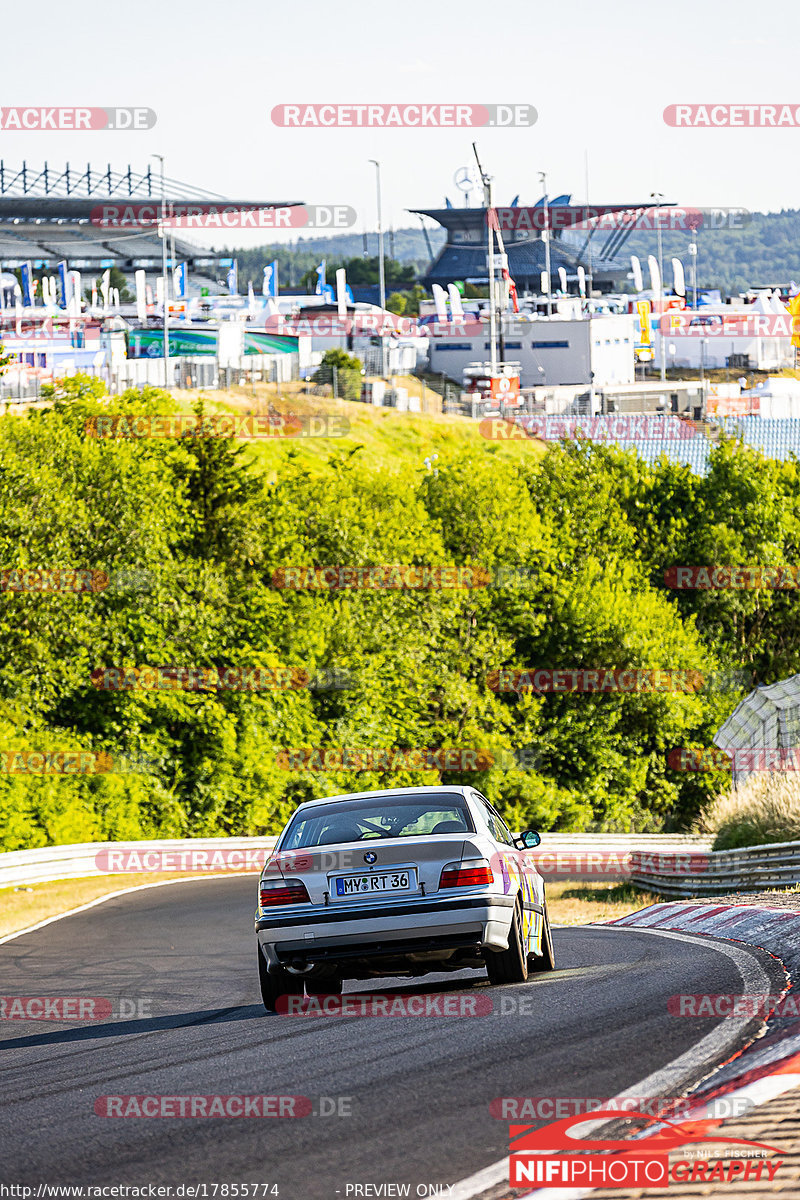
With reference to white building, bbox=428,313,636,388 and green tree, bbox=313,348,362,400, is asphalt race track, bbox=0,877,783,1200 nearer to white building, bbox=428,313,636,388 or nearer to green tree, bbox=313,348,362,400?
green tree, bbox=313,348,362,400

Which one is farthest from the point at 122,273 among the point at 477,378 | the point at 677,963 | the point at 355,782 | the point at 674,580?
the point at 677,963

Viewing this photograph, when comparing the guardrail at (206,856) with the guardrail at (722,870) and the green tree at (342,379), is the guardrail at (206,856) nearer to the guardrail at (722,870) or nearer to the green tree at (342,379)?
the guardrail at (722,870)

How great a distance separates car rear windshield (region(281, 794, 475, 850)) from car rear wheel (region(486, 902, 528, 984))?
685 mm

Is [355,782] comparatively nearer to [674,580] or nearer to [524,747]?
[524,747]

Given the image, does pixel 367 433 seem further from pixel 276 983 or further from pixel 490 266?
pixel 276 983

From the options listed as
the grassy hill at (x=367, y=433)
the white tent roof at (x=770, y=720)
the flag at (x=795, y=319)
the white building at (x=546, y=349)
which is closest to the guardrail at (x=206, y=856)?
the white tent roof at (x=770, y=720)

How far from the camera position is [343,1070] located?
6758mm

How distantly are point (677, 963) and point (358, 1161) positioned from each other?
17.9 ft

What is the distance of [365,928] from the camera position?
28.2ft

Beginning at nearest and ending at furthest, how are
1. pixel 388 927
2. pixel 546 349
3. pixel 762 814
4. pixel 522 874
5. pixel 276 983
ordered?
pixel 388 927
pixel 276 983
pixel 522 874
pixel 762 814
pixel 546 349

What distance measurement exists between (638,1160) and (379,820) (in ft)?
16.1

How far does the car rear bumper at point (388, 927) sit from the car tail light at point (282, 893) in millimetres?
84

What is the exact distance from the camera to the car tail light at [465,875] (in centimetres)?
871

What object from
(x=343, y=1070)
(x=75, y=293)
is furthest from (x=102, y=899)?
(x=75, y=293)
